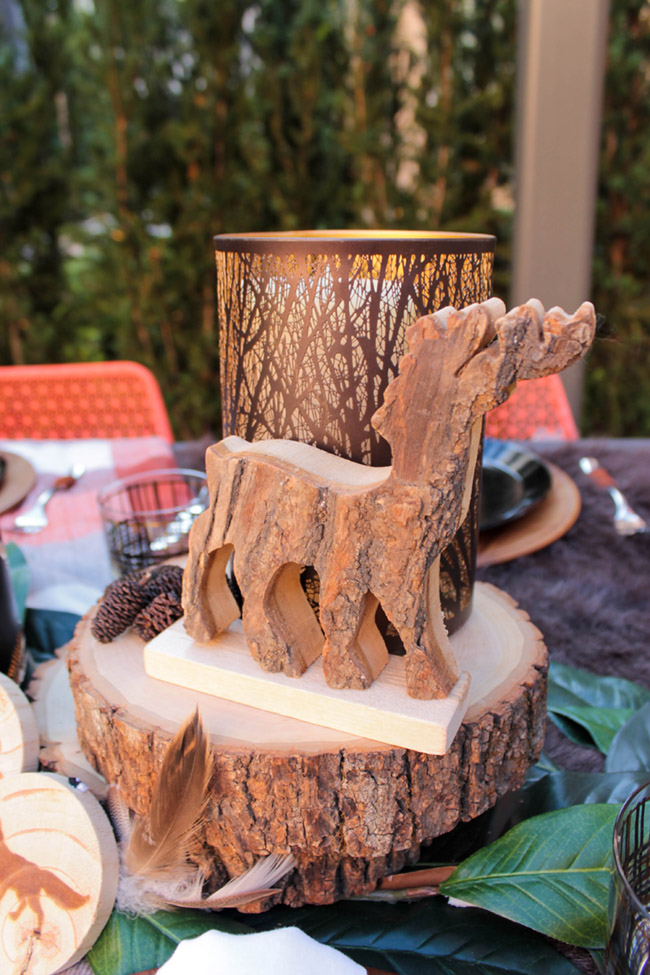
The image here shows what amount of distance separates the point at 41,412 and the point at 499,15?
1.99m

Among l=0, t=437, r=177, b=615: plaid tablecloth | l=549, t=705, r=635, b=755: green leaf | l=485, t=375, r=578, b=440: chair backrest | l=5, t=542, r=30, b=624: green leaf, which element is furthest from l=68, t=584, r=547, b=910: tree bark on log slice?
l=485, t=375, r=578, b=440: chair backrest

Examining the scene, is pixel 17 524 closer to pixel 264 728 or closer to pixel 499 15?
pixel 264 728

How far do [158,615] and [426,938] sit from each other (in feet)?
1.06

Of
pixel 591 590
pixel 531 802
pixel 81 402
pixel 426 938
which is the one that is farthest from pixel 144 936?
pixel 81 402

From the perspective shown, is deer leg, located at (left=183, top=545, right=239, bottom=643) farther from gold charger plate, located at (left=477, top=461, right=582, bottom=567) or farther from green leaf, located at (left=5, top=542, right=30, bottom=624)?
gold charger plate, located at (left=477, top=461, right=582, bottom=567)

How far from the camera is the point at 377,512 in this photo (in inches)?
19.8

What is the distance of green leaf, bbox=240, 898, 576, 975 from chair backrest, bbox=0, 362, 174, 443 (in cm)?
113

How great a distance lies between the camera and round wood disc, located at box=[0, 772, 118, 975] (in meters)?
0.50

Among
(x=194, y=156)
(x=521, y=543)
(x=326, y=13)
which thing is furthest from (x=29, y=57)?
(x=521, y=543)

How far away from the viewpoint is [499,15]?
8.04ft

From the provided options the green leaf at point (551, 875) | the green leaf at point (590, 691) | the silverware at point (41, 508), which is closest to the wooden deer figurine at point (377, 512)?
the green leaf at point (551, 875)

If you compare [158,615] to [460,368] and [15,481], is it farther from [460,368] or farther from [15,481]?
[15,481]

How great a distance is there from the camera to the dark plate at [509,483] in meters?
1.01

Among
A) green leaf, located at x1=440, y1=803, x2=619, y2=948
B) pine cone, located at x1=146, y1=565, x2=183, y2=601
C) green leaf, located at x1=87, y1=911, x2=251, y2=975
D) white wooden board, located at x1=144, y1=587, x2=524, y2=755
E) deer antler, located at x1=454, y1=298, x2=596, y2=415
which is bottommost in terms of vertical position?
green leaf, located at x1=87, y1=911, x2=251, y2=975
